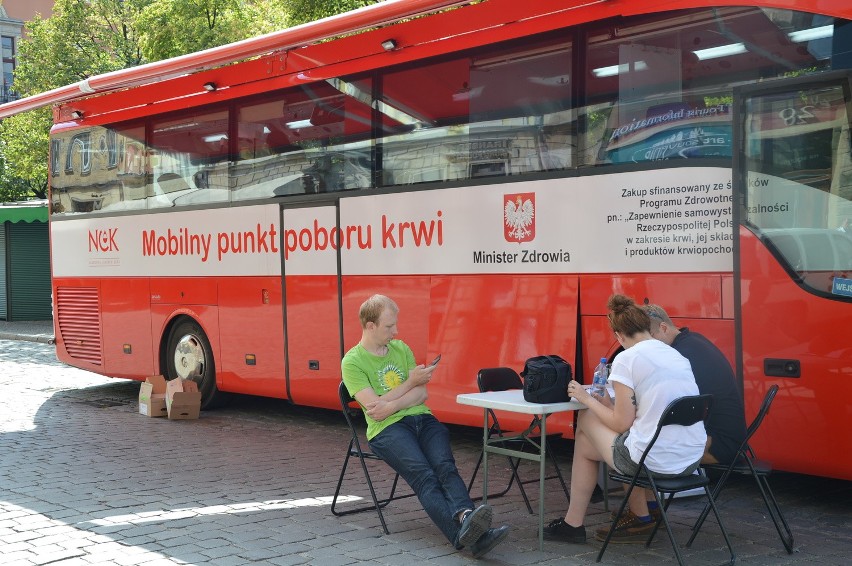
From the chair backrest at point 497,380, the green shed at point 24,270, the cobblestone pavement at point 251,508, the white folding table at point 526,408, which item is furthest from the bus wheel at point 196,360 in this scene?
the green shed at point 24,270

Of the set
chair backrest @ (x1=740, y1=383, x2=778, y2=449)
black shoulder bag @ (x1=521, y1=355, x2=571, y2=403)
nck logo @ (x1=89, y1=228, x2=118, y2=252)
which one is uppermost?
nck logo @ (x1=89, y1=228, x2=118, y2=252)

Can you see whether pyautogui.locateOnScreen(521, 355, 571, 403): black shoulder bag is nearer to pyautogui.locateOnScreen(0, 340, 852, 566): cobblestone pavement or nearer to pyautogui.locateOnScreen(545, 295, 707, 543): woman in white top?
pyautogui.locateOnScreen(545, 295, 707, 543): woman in white top

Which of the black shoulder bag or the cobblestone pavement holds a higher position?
the black shoulder bag

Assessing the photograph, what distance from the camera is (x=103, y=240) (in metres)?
13.0

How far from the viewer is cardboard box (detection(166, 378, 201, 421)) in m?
11.3

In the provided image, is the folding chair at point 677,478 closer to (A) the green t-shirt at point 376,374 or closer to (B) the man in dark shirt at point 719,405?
(B) the man in dark shirt at point 719,405

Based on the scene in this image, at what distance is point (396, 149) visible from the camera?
925 cm

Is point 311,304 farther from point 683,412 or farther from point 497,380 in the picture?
point 683,412

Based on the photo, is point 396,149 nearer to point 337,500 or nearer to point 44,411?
point 337,500

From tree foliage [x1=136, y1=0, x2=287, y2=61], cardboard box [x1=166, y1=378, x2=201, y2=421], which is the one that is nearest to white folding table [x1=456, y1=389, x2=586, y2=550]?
cardboard box [x1=166, y1=378, x2=201, y2=421]

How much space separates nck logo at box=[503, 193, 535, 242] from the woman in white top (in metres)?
2.18

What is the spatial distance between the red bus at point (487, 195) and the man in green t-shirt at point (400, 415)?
174 cm

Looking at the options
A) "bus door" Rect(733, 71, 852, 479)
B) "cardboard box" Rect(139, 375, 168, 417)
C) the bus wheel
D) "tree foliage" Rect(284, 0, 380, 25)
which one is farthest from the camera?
"tree foliage" Rect(284, 0, 380, 25)

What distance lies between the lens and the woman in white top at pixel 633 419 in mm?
5691
